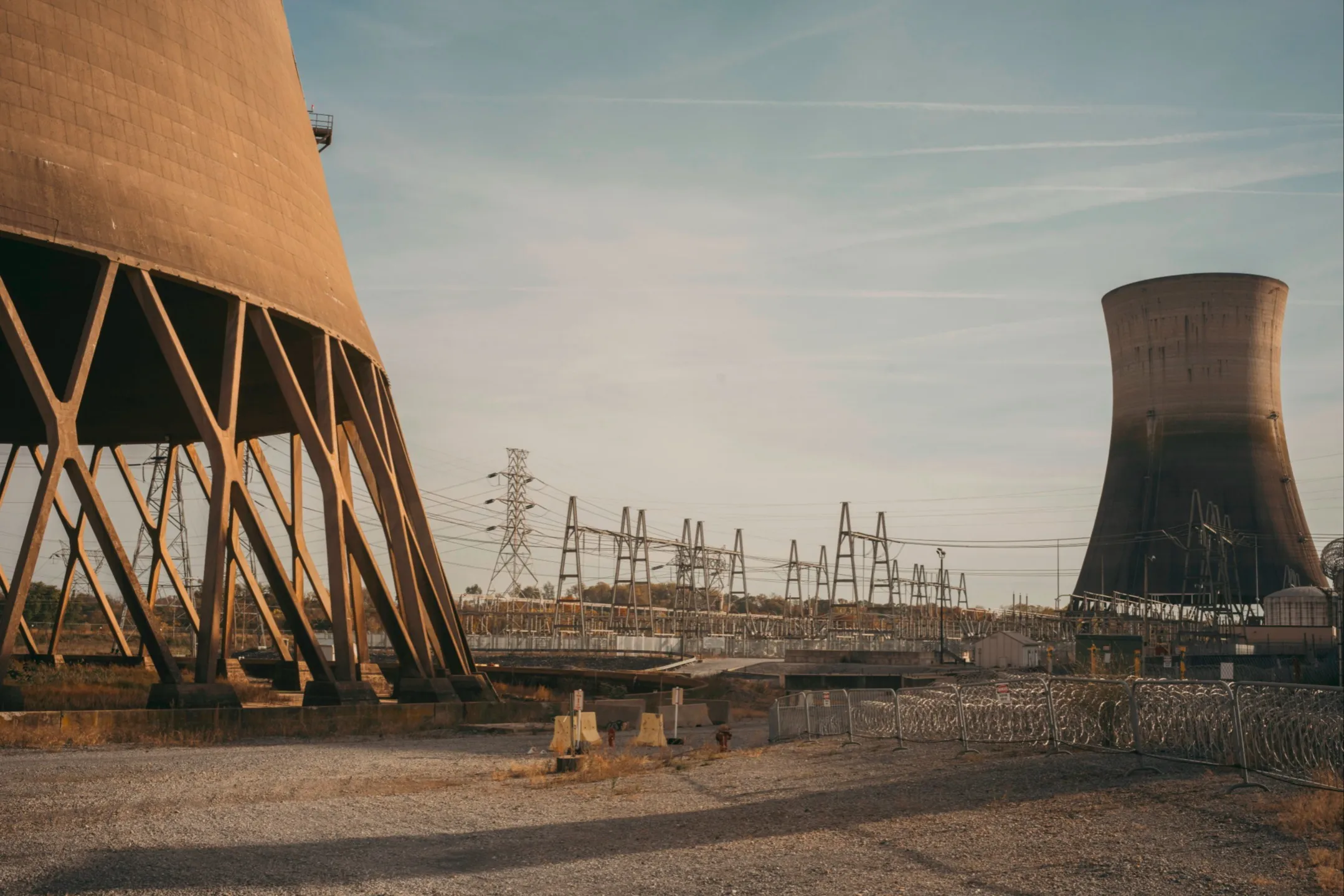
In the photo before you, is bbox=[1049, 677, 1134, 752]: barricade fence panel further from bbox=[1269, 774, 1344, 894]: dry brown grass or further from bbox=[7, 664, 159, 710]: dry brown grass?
bbox=[7, 664, 159, 710]: dry brown grass

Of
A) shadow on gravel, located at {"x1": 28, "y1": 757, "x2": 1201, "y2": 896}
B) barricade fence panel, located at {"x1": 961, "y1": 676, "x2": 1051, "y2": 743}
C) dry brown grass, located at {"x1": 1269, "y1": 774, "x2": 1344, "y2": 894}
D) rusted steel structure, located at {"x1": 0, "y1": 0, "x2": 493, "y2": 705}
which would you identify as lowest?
shadow on gravel, located at {"x1": 28, "y1": 757, "x2": 1201, "y2": 896}

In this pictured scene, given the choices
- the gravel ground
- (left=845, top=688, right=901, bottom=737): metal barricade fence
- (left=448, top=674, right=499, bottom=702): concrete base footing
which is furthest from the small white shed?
the gravel ground

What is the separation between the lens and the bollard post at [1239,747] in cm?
1023

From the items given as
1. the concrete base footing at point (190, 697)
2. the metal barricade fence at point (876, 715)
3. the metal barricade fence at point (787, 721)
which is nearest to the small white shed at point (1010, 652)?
the metal barricade fence at point (787, 721)

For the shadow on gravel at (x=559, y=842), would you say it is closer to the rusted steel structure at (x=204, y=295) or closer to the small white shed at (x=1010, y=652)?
the rusted steel structure at (x=204, y=295)

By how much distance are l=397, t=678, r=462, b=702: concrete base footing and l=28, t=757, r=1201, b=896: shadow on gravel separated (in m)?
12.8

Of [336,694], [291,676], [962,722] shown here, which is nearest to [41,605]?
[291,676]

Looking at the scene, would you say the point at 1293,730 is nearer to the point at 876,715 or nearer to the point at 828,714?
the point at 876,715

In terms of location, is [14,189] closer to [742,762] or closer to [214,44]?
[214,44]

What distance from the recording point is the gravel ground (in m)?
8.45

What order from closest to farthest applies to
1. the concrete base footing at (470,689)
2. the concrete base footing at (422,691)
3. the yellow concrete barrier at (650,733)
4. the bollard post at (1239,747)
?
the bollard post at (1239,747) → the yellow concrete barrier at (650,733) → the concrete base footing at (422,691) → the concrete base footing at (470,689)

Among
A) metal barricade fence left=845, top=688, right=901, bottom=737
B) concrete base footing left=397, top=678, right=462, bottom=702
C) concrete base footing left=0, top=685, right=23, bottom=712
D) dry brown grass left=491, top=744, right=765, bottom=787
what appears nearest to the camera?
dry brown grass left=491, top=744, right=765, bottom=787

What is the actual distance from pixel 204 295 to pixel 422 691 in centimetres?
921

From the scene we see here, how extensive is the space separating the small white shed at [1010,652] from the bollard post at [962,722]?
36183mm
